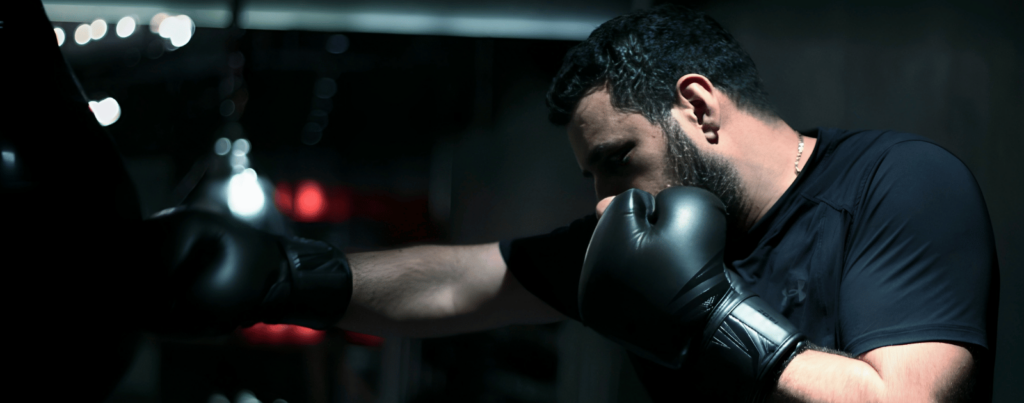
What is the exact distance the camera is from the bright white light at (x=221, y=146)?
1.83m

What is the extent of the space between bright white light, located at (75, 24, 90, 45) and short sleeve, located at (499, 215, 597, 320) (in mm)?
1656

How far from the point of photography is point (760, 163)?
3.25ft

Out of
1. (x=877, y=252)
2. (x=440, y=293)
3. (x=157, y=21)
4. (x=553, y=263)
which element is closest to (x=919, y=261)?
(x=877, y=252)

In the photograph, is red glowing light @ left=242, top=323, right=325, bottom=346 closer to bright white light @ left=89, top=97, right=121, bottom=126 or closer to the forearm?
bright white light @ left=89, top=97, right=121, bottom=126

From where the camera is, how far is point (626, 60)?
41.6 inches

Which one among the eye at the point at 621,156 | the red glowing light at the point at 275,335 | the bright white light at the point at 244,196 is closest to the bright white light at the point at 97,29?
the bright white light at the point at 244,196

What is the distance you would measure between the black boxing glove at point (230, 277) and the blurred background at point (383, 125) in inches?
23.5

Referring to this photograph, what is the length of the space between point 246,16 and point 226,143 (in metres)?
0.48

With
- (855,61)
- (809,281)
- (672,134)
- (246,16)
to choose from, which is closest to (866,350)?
(809,281)

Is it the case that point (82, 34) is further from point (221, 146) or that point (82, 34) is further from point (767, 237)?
point (767, 237)

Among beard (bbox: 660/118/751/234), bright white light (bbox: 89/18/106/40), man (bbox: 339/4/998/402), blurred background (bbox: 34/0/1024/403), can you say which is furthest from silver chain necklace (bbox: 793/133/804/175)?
bright white light (bbox: 89/18/106/40)

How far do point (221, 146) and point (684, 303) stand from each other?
1.73 metres

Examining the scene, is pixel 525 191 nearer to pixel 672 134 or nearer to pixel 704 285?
pixel 672 134

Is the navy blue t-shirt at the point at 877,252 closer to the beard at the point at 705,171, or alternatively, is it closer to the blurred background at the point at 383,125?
the beard at the point at 705,171
